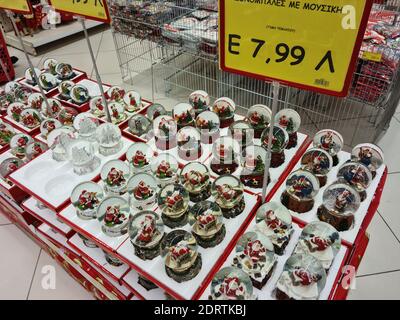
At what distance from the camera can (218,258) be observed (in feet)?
3.86

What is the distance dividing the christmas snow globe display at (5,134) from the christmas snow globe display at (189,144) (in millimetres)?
1042

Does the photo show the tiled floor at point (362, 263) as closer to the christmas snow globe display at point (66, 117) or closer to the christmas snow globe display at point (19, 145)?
the christmas snow globe display at point (19, 145)

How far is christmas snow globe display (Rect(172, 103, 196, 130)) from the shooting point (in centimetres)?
174

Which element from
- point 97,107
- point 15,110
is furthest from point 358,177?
point 15,110

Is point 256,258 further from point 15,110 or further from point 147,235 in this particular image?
point 15,110

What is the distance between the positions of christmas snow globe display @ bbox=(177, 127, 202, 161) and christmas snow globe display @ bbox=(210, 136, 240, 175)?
97mm

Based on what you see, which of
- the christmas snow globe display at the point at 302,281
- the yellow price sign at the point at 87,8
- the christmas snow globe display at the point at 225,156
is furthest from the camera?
the christmas snow globe display at the point at 225,156

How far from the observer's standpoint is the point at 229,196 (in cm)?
129

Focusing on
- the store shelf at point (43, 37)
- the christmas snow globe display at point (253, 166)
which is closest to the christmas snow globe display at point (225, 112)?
the christmas snow globe display at point (253, 166)

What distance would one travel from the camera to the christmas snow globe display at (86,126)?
175 centimetres

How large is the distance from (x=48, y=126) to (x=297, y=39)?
1461mm

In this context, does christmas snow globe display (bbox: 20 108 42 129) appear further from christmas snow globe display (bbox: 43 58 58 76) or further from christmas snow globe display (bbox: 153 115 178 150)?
christmas snow globe display (bbox: 153 115 178 150)
